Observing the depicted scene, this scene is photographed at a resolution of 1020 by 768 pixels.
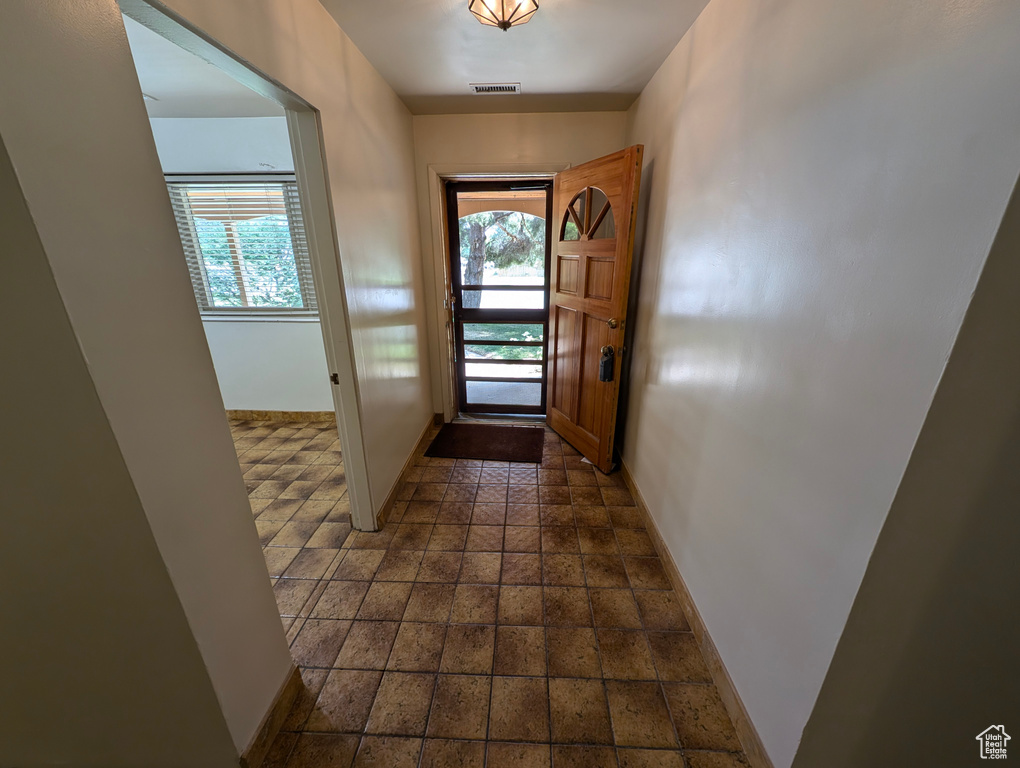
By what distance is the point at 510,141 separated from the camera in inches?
106

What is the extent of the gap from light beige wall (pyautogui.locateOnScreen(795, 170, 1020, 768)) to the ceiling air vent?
7.94 feet

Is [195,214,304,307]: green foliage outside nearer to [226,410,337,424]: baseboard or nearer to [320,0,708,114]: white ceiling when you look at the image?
[226,410,337,424]: baseboard

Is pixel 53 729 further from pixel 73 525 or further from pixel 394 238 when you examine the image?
pixel 394 238

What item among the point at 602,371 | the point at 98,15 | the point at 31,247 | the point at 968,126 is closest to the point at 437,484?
the point at 602,371

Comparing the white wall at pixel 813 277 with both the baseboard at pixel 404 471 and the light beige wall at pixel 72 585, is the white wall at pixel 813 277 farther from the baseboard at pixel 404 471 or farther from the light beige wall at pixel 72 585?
the baseboard at pixel 404 471

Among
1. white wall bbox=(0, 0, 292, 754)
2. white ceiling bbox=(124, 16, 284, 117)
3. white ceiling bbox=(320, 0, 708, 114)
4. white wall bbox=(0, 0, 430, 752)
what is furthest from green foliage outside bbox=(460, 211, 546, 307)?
white wall bbox=(0, 0, 292, 754)

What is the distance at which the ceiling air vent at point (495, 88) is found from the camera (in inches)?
85.8

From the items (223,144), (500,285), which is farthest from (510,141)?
(223,144)

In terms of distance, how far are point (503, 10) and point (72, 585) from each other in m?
2.08

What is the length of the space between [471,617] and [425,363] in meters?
2.02

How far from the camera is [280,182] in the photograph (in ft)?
9.11

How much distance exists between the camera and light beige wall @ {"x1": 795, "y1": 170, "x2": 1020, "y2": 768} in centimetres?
55

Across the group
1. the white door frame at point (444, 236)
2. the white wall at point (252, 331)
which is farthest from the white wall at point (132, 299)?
the white wall at point (252, 331)

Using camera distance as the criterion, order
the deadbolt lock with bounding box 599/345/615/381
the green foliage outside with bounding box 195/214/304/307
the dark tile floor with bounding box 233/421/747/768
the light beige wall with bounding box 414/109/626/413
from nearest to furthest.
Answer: the dark tile floor with bounding box 233/421/747/768 → the deadbolt lock with bounding box 599/345/615/381 → the light beige wall with bounding box 414/109/626/413 → the green foliage outside with bounding box 195/214/304/307
